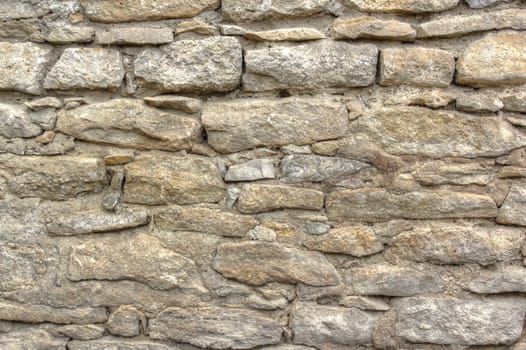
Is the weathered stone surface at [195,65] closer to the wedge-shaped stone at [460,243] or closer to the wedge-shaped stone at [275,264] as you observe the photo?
the wedge-shaped stone at [275,264]

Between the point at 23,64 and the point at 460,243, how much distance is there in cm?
171

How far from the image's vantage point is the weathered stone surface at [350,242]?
5.40 feet

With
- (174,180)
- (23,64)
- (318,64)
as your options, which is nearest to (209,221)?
(174,180)

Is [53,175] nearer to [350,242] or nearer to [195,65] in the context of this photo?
[195,65]

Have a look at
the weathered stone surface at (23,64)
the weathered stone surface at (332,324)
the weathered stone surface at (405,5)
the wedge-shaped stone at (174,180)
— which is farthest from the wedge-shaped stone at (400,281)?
the weathered stone surface at (23,64)

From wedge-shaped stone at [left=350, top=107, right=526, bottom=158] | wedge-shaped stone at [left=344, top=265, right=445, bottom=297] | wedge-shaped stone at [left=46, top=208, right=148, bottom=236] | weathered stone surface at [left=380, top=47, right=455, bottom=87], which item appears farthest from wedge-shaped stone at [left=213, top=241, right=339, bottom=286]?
weathered stone surface at [left=380, top=47, right=455, bottom=87]

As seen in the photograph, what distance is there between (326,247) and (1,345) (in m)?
1.29

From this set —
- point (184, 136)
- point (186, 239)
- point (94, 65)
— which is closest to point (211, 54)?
point (184, 136)

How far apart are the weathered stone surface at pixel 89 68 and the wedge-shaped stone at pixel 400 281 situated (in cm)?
116

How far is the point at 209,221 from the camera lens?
66.0 inches

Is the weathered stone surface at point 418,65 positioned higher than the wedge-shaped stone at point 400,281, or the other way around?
the weathered stone surface at point 418,65

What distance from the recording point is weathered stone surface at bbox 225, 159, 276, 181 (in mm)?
1657

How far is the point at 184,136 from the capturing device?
1.67 metres

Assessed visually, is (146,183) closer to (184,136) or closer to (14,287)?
(184,136)
